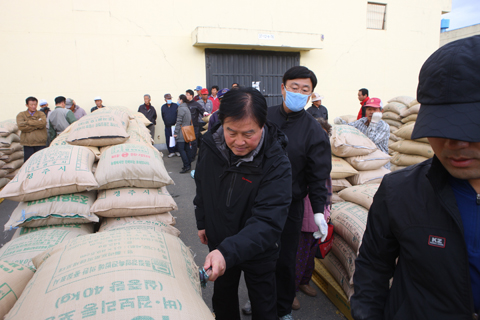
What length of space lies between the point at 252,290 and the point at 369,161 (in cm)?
233

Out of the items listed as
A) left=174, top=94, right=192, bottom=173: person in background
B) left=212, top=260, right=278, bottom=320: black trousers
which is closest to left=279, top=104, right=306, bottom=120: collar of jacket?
left=212, top=260, right=278, bottom=320: black trousers

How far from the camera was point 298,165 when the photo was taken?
2.21 m

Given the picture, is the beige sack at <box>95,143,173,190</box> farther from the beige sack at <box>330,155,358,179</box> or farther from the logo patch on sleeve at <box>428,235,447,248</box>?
the logo patch on sleeve at <box>428,235,447,248</box>

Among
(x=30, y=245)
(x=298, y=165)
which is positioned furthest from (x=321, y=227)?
(x=30, y=245)

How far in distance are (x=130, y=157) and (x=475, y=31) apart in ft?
67.1

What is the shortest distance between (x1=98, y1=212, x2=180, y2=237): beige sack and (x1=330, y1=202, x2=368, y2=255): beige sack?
1390 mm

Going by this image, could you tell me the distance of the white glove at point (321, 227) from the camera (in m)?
2.30

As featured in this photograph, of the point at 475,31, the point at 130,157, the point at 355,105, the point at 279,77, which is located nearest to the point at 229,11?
the point at 279,77

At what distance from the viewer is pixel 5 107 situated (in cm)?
813

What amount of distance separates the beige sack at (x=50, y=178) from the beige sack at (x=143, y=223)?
361 mm

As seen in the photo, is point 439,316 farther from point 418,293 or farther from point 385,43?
point 385,43

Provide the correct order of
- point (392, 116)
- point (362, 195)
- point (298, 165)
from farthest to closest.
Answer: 1. point (392, 116)
2. point (362, 195)
3. point (298, 165)

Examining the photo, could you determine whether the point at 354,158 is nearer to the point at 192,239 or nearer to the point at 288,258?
the point at 288,258

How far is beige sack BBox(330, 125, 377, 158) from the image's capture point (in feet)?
11.2
